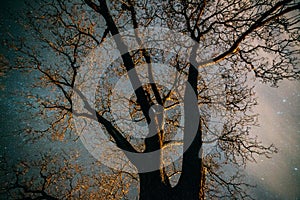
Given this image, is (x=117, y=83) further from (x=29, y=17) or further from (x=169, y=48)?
(x=29, y=17)

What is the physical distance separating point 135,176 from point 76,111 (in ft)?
9.97

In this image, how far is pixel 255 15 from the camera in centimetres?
489

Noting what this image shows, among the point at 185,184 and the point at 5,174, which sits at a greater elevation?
the point at 5,174

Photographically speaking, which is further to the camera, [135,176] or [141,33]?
[135,176]

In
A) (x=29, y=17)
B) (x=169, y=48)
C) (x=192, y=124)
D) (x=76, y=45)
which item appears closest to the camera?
(x=192, y=124)

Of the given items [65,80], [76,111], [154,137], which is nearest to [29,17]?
[65,80]

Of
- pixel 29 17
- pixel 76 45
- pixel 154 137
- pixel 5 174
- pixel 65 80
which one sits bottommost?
pixel 5 174

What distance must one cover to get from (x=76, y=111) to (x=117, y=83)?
66.0 inches

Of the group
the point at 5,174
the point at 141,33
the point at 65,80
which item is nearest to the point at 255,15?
the point at 141,33

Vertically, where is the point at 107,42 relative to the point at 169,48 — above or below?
below

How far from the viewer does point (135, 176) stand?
6551mm

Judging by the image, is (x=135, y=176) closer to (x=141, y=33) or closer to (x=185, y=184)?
(x=185, y=184)

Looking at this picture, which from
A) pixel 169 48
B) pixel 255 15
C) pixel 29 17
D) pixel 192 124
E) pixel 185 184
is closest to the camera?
pixel 185 184

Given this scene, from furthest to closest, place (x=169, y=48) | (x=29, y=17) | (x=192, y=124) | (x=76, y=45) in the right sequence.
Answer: (x=169, y=48) < (x=76, y=45) < (x=29, y=17) < (x=192, y=124)
